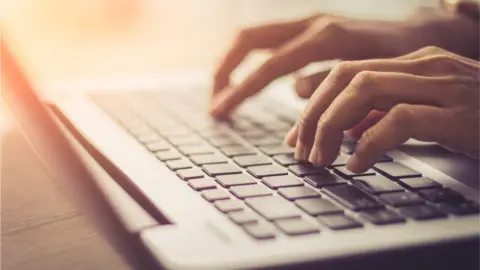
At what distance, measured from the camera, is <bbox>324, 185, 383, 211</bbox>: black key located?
0.46 m

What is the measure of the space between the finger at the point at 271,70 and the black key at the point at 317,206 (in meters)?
0.29

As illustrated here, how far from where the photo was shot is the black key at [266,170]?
537mm

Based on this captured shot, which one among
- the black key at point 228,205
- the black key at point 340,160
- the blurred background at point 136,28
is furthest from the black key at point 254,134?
the blurred background at point 136,28

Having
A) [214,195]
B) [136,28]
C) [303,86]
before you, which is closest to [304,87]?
[303,86]

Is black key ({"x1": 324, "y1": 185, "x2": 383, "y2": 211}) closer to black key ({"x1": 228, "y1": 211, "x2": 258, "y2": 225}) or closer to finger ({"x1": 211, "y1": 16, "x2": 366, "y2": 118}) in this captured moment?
black key ({"x1": 228, "y1": 211, "x2": 258, "y2": 225})

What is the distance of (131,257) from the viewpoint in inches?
15.6

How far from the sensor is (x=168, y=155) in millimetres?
589

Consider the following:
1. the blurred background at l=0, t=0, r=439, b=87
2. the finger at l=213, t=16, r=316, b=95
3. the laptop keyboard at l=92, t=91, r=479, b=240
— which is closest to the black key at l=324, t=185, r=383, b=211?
the laptop keyboard at l=92, t=91, r=479, b=240

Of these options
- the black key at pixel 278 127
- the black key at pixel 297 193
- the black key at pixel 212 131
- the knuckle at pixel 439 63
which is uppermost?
the knuckle at pixel 439 63

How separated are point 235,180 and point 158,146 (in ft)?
0.40

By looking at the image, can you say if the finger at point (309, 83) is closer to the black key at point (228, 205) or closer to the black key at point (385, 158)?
the black key at point (385, 158)

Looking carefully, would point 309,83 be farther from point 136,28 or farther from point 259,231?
point 136,28

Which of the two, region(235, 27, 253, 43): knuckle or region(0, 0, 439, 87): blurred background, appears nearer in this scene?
region(235, 27, 253, 43): knuckle

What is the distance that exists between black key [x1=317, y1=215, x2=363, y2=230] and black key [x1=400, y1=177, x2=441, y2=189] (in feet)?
0.30
